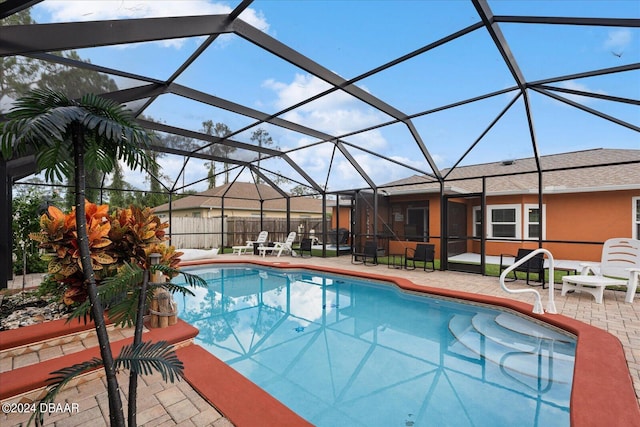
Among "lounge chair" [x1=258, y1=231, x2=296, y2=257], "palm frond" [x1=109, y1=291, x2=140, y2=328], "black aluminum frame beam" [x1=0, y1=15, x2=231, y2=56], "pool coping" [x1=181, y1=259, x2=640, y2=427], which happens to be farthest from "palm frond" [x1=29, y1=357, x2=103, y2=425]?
"lounge chair" [x1=258, y1=231, x2=296, y2=257]

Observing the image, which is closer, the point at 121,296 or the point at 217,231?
the point at 121,296

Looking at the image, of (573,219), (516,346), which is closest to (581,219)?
(573,219)

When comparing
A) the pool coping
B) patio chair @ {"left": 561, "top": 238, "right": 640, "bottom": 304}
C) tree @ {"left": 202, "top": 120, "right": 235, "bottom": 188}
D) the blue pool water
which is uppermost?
tree @ {"left": 202, "top": 120, "right": 235, "bottom": 188}

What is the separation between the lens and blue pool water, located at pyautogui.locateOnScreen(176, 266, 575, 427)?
293cm

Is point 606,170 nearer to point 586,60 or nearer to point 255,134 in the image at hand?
point 586,60

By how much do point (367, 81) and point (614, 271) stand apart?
5995 mm

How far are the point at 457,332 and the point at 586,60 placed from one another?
4.38 meters

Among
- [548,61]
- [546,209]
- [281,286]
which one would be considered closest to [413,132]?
[548,61]

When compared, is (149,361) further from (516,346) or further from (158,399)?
(516,346)

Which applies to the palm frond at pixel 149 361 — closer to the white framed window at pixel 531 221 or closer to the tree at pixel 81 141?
the tree at pixel 81 141

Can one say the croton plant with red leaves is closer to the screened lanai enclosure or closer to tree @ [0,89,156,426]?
the screened lanai enclosure

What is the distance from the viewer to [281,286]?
821 cm

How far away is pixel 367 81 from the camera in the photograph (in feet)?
17.7

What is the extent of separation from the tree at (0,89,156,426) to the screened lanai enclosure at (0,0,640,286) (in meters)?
0.10
